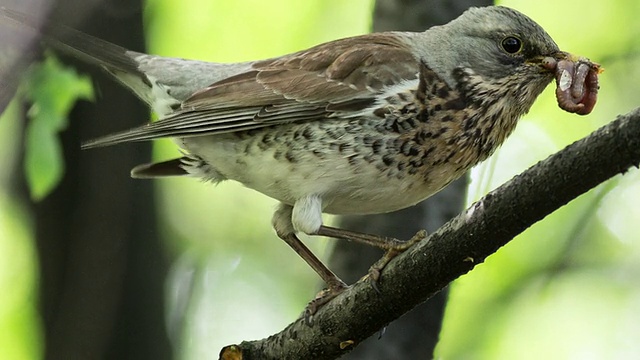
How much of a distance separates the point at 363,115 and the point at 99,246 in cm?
209

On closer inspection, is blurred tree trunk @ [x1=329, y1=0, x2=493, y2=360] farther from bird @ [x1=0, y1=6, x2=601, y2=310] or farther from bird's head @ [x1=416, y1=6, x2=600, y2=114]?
bird's head @ [x1=416, y1=6, x2=600, y2=114]

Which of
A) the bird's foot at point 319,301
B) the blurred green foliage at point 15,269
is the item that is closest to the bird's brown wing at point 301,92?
the bird's foot at point 319,301

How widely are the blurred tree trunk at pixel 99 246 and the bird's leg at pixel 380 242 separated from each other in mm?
1633

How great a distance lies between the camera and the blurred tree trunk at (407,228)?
545 cm

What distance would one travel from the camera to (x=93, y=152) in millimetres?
6078

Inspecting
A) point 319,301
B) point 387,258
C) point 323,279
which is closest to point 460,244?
point 387,258

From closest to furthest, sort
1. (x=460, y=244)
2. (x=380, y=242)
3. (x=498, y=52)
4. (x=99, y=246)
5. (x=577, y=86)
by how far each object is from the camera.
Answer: (x=460, y=244)
(x=380, y=242)
(x=577, y=86)
(x=498, y=52)
(x=99, y=246)

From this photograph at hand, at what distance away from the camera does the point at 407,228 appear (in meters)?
5.84

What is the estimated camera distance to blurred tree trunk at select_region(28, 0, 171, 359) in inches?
231

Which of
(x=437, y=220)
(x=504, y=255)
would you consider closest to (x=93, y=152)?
(x=437, y=220)

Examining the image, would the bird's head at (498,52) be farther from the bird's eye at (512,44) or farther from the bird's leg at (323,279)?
the bird's leg at (323,279)

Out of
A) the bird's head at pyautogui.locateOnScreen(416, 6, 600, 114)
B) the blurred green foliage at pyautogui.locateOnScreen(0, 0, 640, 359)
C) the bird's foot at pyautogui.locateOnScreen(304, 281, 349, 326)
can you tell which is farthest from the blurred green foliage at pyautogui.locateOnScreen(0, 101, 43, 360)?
the bird's head at pyautogui.locateOnScreen(416, 6, 600, 114)

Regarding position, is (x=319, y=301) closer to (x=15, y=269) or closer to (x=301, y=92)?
(x=301, y=92)

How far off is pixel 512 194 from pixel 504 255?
16.7 ft
